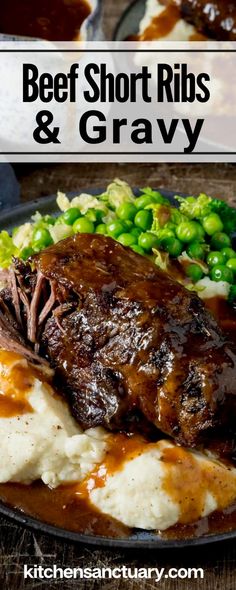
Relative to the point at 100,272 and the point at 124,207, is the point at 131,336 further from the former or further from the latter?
the point at 124,207

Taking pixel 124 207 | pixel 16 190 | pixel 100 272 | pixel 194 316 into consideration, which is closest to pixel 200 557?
pixel 194 316

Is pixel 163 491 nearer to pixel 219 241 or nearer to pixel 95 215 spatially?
pixel 219 241

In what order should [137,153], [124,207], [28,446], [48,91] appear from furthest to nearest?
[137,153] < [48,91] < [124,207] < [28,446]

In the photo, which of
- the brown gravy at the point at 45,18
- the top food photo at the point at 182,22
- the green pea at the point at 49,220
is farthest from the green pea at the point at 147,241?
the top food photo at the point at 182,22

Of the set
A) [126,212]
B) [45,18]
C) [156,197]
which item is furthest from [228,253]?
[45,18]

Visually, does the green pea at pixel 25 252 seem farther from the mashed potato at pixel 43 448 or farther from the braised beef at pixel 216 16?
the braised beef at pixel 216 16
